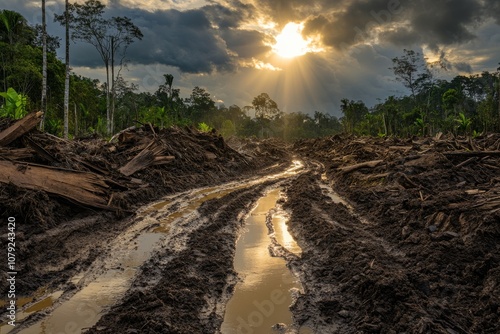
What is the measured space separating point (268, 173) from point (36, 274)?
13.0 m

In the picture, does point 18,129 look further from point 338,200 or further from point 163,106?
point 163,106

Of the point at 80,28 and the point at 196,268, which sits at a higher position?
the point at 80,28

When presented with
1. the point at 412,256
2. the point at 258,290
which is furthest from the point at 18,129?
the point at 412,256

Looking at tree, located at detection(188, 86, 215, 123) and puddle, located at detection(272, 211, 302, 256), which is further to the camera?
tree, located at detection(188, 86, 215, 123)

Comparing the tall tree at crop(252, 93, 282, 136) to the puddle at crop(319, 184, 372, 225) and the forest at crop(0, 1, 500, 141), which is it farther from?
the puddle at crop(319, 184, 372, 225)

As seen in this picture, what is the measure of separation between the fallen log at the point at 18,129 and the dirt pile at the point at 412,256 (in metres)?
6.86

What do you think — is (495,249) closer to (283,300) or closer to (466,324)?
(466,324)

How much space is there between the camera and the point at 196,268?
16.5ft

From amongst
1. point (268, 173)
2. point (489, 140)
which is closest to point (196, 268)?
point (268, 173)

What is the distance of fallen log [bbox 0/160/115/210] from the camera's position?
6.92 meters

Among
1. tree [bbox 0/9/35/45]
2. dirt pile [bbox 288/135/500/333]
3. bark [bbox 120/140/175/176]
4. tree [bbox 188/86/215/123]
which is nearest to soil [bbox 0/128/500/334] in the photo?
dirt pile [bbox 288/135/500/333]

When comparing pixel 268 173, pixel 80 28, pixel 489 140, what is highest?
pixel 80 28

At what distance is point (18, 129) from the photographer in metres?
8.36

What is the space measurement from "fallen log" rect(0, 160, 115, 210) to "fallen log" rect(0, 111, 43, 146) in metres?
1.30
